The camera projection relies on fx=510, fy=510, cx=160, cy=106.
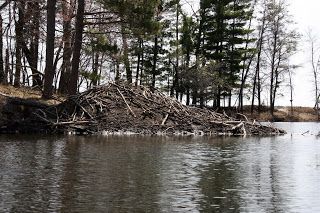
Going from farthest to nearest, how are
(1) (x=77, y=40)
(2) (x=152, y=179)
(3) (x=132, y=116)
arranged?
(1) (x=77, y=40)
(3) (x=132, y=116)
(2) (x=152, y=179)

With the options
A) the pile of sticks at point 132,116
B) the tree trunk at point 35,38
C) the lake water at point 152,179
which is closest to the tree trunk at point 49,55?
the pile of sticks at point 132,116

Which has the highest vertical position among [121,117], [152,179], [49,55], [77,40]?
[77,40]

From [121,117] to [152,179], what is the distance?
43.6ft

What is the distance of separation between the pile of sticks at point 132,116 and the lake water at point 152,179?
19.1 ft

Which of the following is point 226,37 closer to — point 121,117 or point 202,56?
point 202,56

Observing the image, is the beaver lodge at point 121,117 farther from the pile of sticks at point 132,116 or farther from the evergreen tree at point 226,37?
the evergreen tree at point 226,37

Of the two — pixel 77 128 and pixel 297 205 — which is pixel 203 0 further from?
pixel 297 205

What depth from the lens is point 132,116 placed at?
23.5 metres

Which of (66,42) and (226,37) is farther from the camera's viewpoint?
(226,37)

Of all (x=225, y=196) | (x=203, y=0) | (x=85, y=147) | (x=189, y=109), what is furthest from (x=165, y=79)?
(x=225, y=196)

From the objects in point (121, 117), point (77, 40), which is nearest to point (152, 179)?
point (121, 117)

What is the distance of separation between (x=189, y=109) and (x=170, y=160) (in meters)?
12.9

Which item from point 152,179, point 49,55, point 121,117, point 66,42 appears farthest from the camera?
point 66,42

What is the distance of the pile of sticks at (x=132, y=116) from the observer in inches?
866
